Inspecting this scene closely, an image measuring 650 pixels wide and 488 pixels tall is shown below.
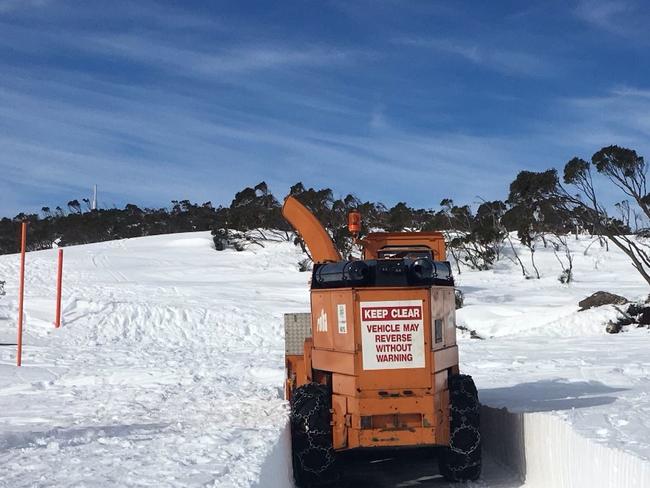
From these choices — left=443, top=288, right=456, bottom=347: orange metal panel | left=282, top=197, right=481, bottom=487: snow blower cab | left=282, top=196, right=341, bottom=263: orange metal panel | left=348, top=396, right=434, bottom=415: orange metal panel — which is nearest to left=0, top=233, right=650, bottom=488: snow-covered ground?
left=282, top=197, right=481, bottom=487: snow blower cab

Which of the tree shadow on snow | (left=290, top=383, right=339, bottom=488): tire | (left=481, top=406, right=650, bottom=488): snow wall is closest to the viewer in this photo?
(left=481, top=406, right=650, bottom=488): snow wall

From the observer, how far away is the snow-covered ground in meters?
6.58

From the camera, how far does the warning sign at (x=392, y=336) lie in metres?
7.48

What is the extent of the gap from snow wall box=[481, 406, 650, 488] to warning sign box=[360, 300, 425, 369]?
1.60 metres

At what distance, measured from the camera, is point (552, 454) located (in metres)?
7.65

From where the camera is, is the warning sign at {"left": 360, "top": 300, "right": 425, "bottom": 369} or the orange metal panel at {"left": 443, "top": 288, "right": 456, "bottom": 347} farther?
the orange metal panel at {"left": 443, "top": 288, "right": 456, "bottom": 347}

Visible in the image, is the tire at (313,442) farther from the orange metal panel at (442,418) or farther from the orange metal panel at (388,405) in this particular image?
the orange metal panel at (442,418)

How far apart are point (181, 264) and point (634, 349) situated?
106 feet

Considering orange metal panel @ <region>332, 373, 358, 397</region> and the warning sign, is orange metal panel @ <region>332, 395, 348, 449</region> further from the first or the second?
the warning sign

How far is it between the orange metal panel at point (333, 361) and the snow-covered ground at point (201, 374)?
836 mm

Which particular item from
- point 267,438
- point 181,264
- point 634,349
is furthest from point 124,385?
point 181,264

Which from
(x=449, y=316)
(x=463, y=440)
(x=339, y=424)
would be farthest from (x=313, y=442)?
(x=449, y=316)

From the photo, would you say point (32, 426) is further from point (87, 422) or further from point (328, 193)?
point (328, 193)

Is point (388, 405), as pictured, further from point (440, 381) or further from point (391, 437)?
point (440, 381)
